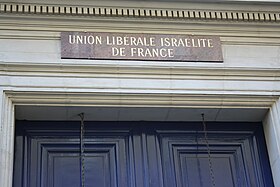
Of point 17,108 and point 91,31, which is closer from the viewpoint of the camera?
point 17,108

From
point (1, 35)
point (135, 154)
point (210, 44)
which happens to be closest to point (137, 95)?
point (135, 154)

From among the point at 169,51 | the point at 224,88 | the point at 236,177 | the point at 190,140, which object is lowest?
the point at 236,177

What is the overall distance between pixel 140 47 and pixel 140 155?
0.99 metres

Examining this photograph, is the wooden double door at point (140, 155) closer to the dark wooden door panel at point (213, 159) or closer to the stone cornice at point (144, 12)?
the dark wooden door panel at point (213, 159)

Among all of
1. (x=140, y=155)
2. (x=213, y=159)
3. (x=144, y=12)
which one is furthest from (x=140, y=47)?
(x=213, y=159)

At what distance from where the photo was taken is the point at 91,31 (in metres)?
6.14

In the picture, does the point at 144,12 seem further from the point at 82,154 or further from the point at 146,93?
the point at 82,154

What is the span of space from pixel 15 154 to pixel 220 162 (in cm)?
183

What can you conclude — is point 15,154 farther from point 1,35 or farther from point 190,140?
point 190,140

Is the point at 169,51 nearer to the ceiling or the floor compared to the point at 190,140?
nearer to the ceiling

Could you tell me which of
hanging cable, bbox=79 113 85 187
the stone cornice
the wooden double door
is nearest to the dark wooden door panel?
the wooden double door

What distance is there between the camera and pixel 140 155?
5941 mm

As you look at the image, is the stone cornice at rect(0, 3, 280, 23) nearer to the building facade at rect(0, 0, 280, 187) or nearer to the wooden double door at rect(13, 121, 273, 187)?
the building facade at rect(0, 0, 280, 187)

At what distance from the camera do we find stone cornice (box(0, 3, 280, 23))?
19.9 feet
